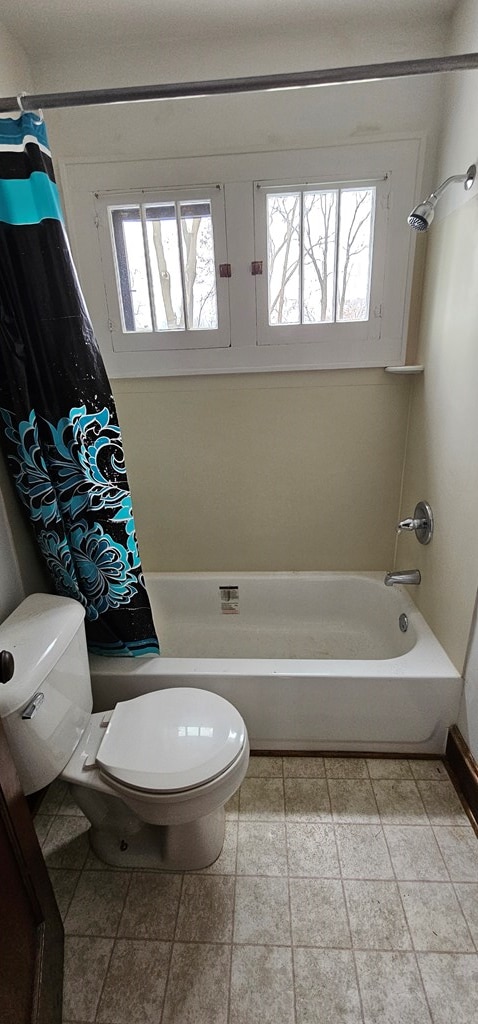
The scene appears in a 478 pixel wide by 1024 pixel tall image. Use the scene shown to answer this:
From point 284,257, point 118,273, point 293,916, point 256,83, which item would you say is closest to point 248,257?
point 284,257

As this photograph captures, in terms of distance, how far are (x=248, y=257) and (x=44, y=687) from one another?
1.61 m

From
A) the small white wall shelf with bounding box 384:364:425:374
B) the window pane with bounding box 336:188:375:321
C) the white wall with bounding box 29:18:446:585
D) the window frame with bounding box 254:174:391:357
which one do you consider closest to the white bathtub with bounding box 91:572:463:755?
the white wall with bounding box 29:18:446:585

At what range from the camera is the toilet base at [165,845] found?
122 centimetres

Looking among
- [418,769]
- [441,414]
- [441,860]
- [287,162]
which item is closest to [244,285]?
[287,162]

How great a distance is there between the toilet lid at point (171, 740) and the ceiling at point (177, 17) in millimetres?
2100

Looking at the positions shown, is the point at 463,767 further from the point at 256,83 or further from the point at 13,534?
the point at 256,83

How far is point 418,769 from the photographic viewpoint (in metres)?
1.51

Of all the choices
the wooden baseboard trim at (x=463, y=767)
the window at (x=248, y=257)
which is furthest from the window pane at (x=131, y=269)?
the wooden baseboard trim at (x=463, y=767)

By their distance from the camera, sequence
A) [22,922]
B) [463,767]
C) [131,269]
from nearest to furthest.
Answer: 1. [22,922]
2. [463,767]
3. [131,269]

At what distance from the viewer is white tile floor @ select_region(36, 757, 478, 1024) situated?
0.98 meters

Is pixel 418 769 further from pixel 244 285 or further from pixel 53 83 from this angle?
pixel 53 83

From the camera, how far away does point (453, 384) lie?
58.0 inches

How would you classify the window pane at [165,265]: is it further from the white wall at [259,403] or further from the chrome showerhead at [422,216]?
the chrome showerhead at [422,216]

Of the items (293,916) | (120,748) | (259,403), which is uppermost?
(259,403)
